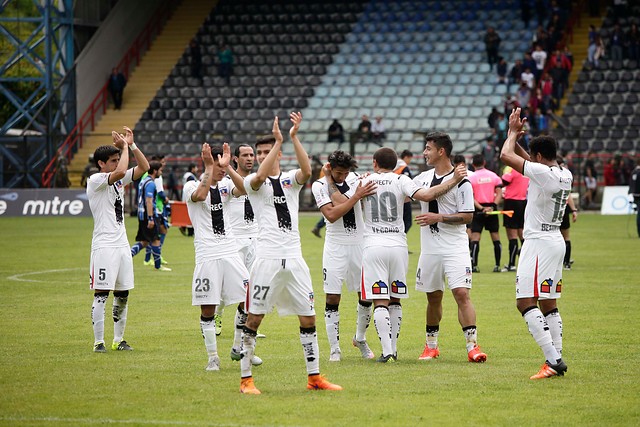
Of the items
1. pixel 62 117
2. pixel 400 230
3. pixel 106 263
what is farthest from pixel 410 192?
pixel 62 117

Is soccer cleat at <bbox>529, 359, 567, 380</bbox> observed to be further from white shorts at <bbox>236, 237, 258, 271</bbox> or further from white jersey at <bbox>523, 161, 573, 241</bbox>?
white shorts at <bbox>236, 237, 258, 271</bbox>

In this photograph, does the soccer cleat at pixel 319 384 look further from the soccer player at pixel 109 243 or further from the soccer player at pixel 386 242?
the soccer player at pixel 109 243

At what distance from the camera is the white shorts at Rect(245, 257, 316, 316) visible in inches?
374

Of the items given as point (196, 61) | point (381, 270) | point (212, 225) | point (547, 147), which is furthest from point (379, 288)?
point (196, 61)

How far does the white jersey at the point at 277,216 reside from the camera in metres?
9.61

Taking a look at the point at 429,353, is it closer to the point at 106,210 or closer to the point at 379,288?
the point at 379,288

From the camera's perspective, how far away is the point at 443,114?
4394 cm

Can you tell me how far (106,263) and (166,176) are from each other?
2959 centimetres

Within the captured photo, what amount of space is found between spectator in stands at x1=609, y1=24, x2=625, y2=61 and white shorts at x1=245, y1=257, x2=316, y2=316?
121 ft

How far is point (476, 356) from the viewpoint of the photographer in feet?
35.9

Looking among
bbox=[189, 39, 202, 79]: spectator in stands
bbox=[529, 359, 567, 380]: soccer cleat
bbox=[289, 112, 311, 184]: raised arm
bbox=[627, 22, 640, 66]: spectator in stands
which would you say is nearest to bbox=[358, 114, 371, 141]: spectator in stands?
bbox=[189, 39, 202, 79]: spectator in stands

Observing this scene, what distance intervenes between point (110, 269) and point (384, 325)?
3286mm

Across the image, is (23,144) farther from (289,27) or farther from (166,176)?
(289,27)

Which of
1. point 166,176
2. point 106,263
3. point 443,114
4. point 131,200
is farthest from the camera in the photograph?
point 443,114
